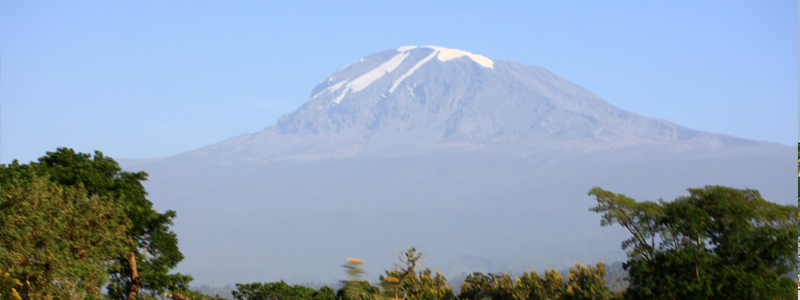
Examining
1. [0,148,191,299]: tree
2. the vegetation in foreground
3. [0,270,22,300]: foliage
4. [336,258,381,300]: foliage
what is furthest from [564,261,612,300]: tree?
[336,258,381,300]: foliage

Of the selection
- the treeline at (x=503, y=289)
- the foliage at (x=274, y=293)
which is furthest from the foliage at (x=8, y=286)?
the foliage at (x=274, y=293)

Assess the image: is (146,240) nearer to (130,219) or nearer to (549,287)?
(130,219)

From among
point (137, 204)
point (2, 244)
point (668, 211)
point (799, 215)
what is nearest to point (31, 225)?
point (2, 244)

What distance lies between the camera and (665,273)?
92.4 ft

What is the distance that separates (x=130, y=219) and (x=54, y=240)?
6.65 metres

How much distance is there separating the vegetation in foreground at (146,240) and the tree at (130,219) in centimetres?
5

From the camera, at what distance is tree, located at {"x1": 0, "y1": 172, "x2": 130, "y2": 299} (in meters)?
19.8

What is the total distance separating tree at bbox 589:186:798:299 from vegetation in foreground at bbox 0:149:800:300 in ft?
0.14

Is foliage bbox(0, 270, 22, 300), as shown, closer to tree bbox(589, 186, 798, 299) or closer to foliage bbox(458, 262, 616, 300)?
tree bbox(589, 186, 798, 299)

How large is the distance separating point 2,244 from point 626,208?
1012 inches

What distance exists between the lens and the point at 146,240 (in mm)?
29859

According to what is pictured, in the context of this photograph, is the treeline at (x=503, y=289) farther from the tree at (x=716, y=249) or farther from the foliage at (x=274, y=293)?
the tree at (x=716, y=249)

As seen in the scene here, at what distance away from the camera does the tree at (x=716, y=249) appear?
2658 cm

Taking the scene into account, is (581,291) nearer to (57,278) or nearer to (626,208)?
(626,208)
